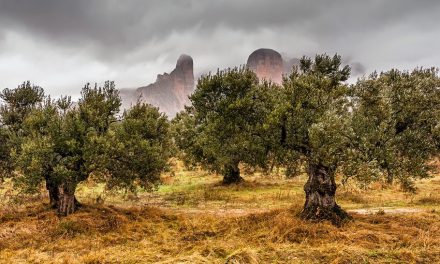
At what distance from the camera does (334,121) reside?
825 inches

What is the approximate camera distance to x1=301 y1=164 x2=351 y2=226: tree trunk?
24.0m

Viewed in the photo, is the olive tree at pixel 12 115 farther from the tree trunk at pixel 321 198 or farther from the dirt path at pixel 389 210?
the dirt path at pixel 389 210

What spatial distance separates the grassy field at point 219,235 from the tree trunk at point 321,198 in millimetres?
1073

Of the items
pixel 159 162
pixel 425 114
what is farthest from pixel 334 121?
pixel 159 162

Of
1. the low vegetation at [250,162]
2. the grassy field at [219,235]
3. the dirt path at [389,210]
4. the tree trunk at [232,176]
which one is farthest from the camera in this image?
the tree trunk at [232,176]

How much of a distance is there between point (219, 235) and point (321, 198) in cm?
744

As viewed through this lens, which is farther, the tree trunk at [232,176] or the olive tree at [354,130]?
the tree trunk at [232,176]

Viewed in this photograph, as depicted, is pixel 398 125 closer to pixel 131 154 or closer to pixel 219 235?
pixel 219 235

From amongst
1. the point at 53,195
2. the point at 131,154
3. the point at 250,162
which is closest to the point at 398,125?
the point at 250,162

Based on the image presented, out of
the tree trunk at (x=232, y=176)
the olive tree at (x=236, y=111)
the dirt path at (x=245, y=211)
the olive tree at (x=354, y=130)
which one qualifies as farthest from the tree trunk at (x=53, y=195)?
the tree trunk at (x=232, y=176)

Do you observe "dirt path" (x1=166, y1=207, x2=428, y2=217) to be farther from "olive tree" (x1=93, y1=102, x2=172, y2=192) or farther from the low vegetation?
"olive tree" (x1=93, y1=102, x2=172, y2=192)

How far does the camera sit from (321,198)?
80.4 feet

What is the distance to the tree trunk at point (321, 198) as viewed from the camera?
2395 centimetres

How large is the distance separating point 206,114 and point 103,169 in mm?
8807
